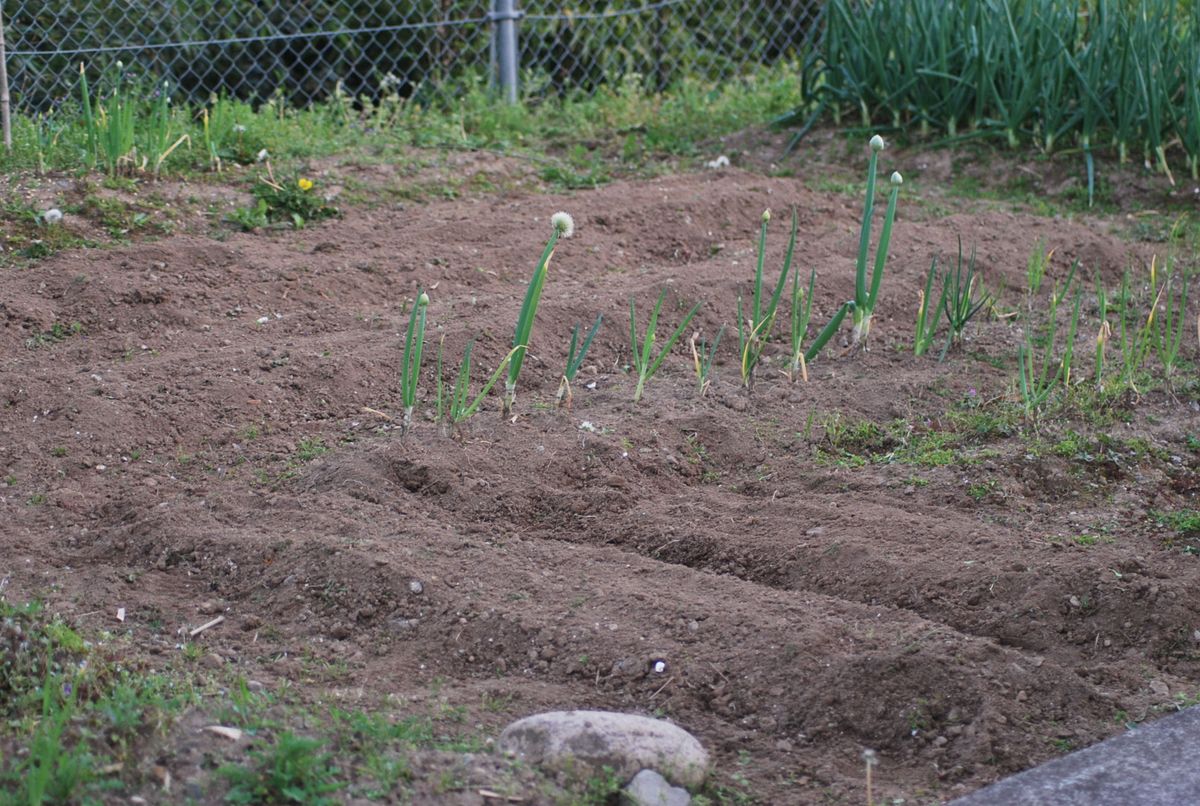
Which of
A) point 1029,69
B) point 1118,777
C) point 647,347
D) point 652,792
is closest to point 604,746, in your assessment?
point 652,792

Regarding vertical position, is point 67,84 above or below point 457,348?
above

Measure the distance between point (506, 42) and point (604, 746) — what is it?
5.43 metres

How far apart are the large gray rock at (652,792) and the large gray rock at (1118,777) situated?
0.40 meters

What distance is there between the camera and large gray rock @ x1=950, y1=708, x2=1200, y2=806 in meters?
1.95

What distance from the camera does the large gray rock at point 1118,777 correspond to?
6.40 feet

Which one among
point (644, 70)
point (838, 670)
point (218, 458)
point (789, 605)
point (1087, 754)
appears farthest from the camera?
point (644, 70)

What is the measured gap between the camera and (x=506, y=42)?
6879mm

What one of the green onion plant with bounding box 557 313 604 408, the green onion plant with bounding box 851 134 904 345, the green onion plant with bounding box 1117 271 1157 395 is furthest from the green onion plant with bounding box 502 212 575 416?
the green onion plant with bounding box 1117 271 1157 395

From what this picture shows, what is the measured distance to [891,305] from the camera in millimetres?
4195

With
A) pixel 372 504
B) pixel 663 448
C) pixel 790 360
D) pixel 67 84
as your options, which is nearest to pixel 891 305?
pixel 790 360

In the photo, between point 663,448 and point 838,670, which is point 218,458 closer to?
point 663,448

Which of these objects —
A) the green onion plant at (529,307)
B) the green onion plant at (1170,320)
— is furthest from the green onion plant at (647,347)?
the green onion plant at (1170,320)

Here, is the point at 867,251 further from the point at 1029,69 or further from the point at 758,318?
the point at 1029,69

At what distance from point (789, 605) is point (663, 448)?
2.46 ft
